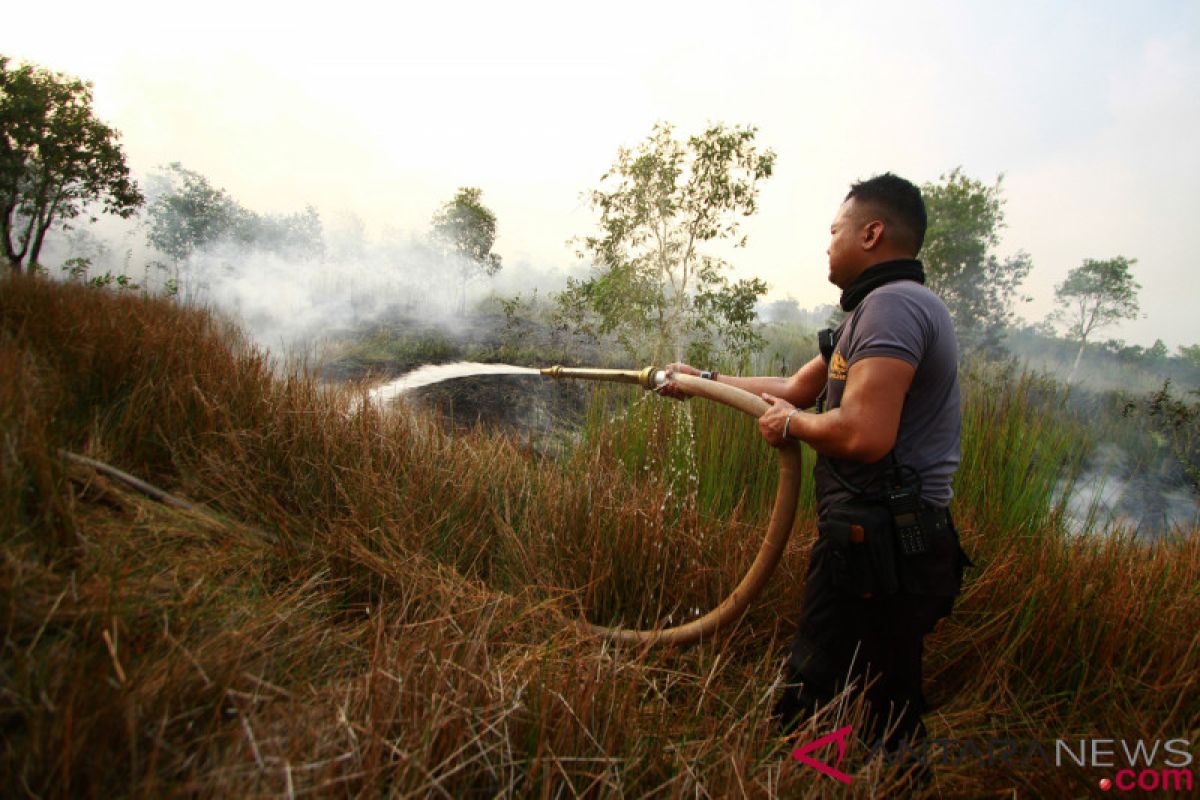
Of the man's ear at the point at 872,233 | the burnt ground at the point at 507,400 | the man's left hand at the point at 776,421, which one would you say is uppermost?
the man's ear at the point at 872,233

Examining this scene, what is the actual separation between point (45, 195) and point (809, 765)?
334 inches

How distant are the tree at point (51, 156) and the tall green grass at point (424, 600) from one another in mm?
3157

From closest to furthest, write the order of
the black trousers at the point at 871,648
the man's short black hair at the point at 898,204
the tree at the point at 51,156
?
the black trousers at the point at 871,648, the man's short black hair at the point at 898,204, the tree at the point at 51,156

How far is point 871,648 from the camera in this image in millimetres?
1881

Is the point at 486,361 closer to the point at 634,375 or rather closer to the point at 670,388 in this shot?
the point at 634,375

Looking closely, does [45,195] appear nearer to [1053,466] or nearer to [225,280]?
[1053,466]

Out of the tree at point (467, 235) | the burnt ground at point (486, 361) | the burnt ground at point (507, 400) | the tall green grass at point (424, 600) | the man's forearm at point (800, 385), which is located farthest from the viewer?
the tree at point (467, 235)

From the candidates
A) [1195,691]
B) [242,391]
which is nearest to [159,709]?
→ [242,391]

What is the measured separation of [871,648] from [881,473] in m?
0.61

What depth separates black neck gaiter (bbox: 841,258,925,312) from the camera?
1917 mm

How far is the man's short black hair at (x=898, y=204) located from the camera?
199cm

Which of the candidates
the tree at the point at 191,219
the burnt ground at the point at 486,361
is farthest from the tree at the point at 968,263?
the tree at the point at 191,219

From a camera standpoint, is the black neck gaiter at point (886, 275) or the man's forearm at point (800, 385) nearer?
the black neck gaiter at point (886, 275)

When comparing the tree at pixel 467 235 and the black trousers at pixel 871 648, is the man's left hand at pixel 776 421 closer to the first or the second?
the black trousers at pixel 871 648
